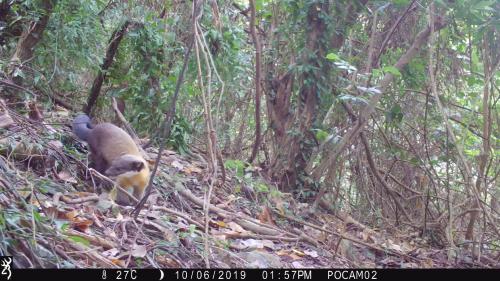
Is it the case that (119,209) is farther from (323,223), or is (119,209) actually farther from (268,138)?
(268,138)

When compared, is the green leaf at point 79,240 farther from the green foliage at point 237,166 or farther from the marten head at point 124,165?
the green foliage at point 237,166

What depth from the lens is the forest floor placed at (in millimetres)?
2896

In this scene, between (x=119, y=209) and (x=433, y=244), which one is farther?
(x=433, y=244)

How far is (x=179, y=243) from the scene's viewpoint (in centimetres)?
358

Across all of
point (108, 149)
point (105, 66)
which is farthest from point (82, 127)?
point (105, 66)

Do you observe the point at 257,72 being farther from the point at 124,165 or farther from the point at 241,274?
the point at 241,274

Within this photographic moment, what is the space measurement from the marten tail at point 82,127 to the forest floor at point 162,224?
0.07m

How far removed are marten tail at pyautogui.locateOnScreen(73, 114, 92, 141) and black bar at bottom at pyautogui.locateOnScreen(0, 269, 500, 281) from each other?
2156 millimetres

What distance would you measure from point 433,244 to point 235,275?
343cm

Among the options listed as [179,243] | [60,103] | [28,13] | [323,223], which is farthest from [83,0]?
[323,223]

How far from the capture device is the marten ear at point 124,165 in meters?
4.70

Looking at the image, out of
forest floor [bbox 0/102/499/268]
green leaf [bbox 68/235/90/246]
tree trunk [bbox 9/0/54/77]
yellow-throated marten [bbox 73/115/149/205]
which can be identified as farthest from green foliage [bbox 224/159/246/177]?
green leaf [bbox 68/235/90/246]

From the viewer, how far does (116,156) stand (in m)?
Result: 4.85

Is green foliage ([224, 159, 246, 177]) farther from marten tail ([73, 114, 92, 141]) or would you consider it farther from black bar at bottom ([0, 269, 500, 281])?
black bar at bottom ([0, 269, 500, 281])
